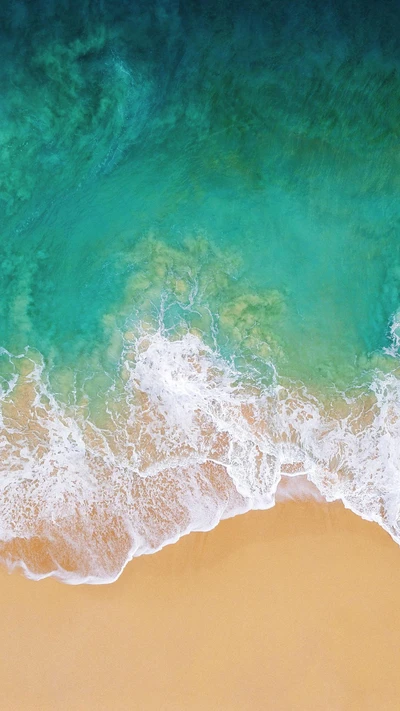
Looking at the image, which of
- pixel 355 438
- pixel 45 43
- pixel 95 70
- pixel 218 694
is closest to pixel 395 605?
pixel 355 438

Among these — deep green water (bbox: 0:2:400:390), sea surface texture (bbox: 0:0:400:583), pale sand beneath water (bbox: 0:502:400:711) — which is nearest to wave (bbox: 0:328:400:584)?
sea surface texture (bbox: 0:0:400:583)

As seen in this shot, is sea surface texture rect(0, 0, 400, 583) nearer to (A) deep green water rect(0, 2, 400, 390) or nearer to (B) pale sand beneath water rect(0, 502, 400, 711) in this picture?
(A) deep green water rect(0, 2, 400, 390)

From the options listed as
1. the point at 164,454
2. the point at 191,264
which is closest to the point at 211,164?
the point at 191,264

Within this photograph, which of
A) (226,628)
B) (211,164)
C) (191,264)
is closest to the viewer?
(226,628)

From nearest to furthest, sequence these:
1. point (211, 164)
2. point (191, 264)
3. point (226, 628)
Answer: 1. point (226, 628)
2. point (191, 264)
3. point (211, 164)

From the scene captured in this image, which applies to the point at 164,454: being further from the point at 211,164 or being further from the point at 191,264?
the point at 211,164

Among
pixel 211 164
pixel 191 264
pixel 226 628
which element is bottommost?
pixel 226 628

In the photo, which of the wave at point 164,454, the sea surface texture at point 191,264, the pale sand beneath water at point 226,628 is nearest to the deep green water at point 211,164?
the sea surface texture at point 191,264

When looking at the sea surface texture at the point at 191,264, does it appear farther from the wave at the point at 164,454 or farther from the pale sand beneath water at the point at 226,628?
the pale sand beneath water at the point at 226,628
